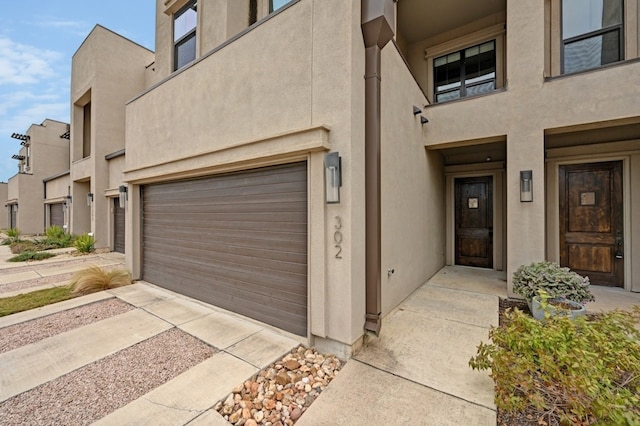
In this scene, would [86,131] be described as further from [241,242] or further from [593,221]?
[593,221]

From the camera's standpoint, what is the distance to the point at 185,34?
7.14 m

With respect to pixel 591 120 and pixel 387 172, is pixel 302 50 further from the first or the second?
pixel 591 120

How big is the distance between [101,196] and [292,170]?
38.4 ft

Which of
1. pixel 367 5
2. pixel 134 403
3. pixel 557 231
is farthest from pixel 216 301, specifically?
pixel 557 231

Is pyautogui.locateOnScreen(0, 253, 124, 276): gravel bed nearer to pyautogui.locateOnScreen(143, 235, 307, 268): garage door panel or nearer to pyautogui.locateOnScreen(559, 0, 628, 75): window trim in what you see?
pyautogui.locateOnScreen(143, 235, 307, 268): garage door panel

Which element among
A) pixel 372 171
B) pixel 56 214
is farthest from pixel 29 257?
pixel 372 171

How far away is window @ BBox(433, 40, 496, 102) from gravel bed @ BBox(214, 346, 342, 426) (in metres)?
7.23

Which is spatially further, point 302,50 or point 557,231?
point 557,231

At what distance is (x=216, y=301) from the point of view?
184 inches

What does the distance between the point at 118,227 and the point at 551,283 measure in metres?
14.0

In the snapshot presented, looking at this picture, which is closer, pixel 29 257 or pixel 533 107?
pixel 533 107

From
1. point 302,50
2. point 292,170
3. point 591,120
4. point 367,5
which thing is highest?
point 367,5

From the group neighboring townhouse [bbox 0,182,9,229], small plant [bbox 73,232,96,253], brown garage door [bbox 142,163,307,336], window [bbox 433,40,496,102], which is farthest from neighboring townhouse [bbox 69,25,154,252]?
neighboring townhouse [bbox 0,182,9,229]

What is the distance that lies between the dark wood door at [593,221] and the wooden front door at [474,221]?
1574 millimetres
